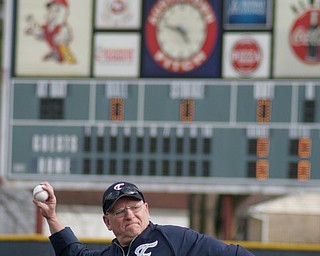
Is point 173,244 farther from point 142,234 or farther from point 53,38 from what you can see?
point 53,38

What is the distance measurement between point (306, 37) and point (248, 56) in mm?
729

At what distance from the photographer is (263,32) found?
9.66 meters

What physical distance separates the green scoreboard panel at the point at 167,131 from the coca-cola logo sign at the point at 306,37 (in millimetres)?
320

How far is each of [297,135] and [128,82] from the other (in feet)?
7.14

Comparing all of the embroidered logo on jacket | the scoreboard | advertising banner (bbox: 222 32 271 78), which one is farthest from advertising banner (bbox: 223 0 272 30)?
the embroidered logo on jacket

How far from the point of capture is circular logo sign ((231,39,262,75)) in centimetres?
966

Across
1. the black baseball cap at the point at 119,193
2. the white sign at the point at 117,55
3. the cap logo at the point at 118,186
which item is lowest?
the black baseball cap at the point at 119,193

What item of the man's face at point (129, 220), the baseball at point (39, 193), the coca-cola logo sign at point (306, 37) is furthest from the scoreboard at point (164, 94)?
the man's face at point (129, 220)

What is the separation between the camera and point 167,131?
9742 mm

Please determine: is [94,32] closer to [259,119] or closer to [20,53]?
[20,53]

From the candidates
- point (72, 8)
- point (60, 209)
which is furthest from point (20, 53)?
point (60, 209)

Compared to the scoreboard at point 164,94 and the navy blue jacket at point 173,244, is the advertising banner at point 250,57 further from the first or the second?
the navy blue jacket at point 173,244

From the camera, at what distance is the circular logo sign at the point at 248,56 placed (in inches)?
380

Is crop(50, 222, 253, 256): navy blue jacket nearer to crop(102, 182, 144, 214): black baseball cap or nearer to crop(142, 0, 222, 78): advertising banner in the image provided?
→ crop(102, 182, 144, 214): black baseball cap
